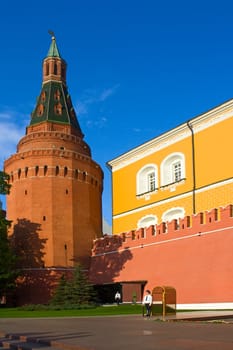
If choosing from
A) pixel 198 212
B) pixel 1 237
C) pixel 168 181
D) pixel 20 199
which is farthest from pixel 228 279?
pixel 20 199

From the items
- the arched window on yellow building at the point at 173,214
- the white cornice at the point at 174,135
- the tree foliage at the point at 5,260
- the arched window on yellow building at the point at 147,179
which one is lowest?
the tree foliage at the point at 5,260

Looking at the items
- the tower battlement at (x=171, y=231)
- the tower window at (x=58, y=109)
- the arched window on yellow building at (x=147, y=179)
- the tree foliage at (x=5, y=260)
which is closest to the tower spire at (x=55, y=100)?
the tower window at (x=58, y=109)

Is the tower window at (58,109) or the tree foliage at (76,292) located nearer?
the tree foliage at (76,292)

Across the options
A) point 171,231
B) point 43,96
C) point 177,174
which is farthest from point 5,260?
point 43,96

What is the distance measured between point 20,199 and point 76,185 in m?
4.31

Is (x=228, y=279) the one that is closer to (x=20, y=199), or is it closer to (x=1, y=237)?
(x=1, y=237)

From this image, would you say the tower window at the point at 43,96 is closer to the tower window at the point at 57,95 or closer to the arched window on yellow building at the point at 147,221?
the tower window at the point at 57,95

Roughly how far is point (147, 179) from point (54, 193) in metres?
7.51

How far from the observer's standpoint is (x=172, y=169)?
33.2 m

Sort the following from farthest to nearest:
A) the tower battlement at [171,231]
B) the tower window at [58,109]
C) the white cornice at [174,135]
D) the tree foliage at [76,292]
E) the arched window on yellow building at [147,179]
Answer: the tower window at [58,109]
the arched window on yellow building at [147,179]
the tree foliage at [76,292]
the white cornice at [174,135]
the tower battlement at [171,231]

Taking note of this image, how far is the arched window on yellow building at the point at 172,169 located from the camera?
105 feet

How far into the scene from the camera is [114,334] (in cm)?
1292

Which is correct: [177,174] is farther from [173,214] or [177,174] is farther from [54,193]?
[54,193]

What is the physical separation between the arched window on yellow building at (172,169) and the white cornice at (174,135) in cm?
97
